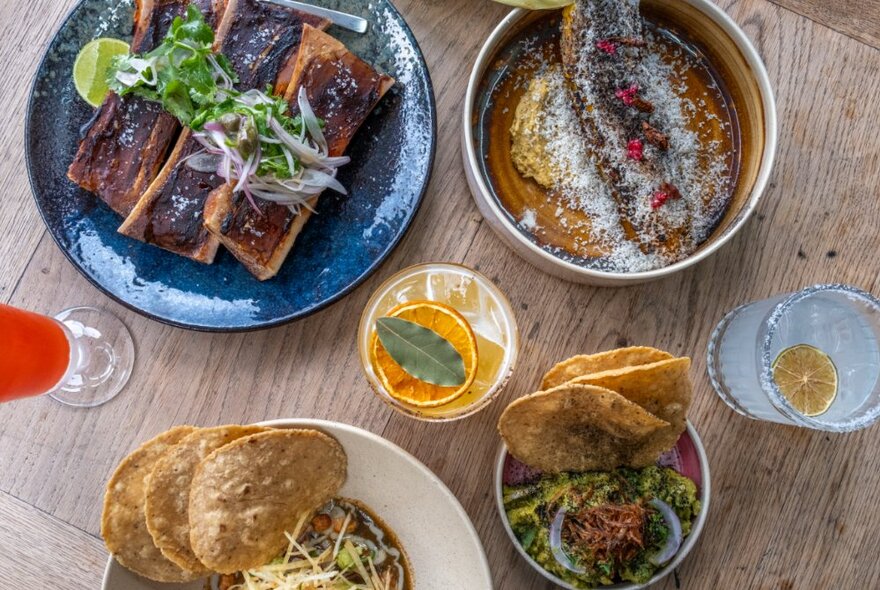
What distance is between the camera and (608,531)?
1.72 m

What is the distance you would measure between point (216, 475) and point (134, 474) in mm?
262

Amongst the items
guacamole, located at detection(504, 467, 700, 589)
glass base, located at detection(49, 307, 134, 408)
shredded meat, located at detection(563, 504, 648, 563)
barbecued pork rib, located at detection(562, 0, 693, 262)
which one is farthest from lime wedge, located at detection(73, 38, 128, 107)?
shredded meat, located at detection(563, 504, 648, 563)

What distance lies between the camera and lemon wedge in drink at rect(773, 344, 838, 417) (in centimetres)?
190

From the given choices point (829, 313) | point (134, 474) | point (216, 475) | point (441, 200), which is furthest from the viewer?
point (441, 200)

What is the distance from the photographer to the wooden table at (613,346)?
78.4 inches

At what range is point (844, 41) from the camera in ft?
6.64

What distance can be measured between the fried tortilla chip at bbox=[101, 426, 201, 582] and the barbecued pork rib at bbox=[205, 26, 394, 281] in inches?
19.6

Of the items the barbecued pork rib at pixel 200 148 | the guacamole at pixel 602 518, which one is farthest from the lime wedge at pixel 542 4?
the guacamole at pixel 602 518

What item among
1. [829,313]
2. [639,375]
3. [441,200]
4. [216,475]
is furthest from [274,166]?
[829,313]

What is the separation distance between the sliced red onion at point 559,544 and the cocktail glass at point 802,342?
59cm

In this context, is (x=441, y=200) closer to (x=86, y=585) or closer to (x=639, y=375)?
(x=639, y=375)

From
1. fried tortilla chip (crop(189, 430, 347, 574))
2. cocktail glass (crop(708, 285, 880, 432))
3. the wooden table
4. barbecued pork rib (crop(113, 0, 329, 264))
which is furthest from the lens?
the wooden table

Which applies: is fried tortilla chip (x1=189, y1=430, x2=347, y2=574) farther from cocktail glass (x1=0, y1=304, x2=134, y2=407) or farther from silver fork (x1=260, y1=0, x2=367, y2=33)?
silver fork (x1=260, y1=0, x2=367, y2=33)

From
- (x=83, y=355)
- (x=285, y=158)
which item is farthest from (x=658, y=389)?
(x=83, y=355)
